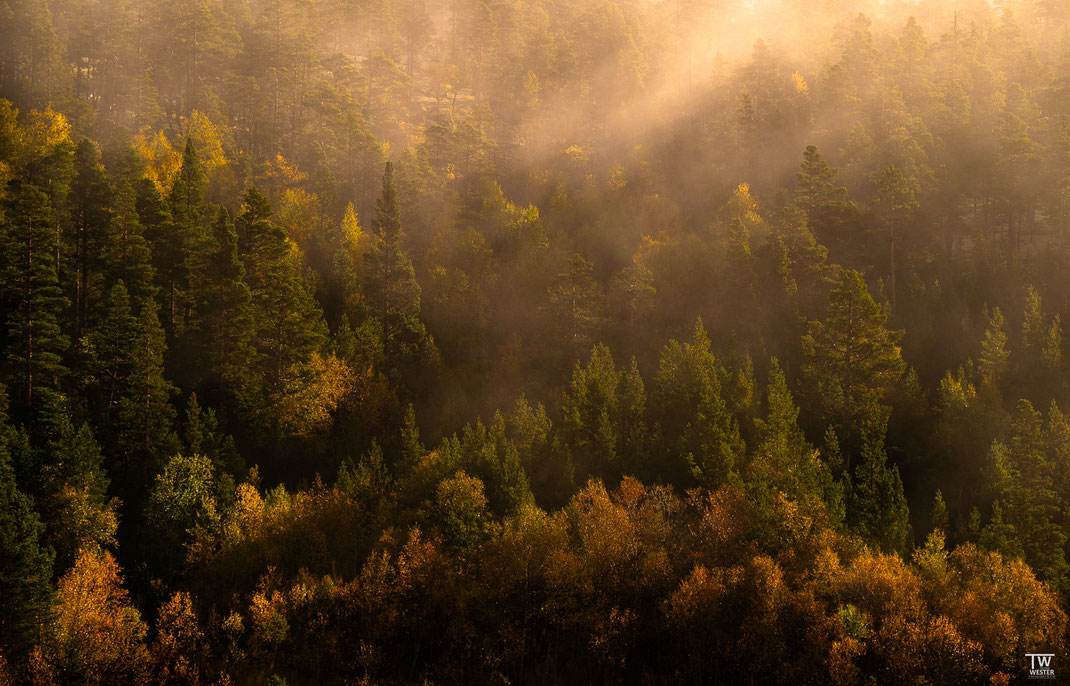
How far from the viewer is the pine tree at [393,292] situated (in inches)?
2660

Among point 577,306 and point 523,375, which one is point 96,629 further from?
point 577,306

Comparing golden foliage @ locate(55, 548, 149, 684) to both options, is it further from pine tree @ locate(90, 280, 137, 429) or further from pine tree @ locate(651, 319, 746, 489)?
pine tree @ locate(651, 319, 746, 489)

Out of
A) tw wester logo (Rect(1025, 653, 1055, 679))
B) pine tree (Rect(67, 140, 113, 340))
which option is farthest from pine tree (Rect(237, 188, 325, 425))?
tw wester logo (Rect(1025, 653, 1055, 679))

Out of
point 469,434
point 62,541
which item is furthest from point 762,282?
point 62,541

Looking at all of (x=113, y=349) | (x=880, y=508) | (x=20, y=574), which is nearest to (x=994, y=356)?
(x=880, y=508)

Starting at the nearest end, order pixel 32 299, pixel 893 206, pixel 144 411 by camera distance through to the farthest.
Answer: pixel 144 411 → pixel 32 299 → pixel 893 206

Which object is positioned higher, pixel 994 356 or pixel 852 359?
pixel 852 359

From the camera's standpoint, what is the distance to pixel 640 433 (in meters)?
56.1

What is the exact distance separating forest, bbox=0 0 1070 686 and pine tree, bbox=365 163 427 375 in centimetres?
38

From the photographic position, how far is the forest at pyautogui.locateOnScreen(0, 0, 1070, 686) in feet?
146

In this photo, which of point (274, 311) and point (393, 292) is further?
point (393, 292)

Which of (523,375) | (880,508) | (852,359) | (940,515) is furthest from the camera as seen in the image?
(523,375)

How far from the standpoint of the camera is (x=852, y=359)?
5616 cm

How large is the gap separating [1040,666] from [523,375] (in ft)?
148
